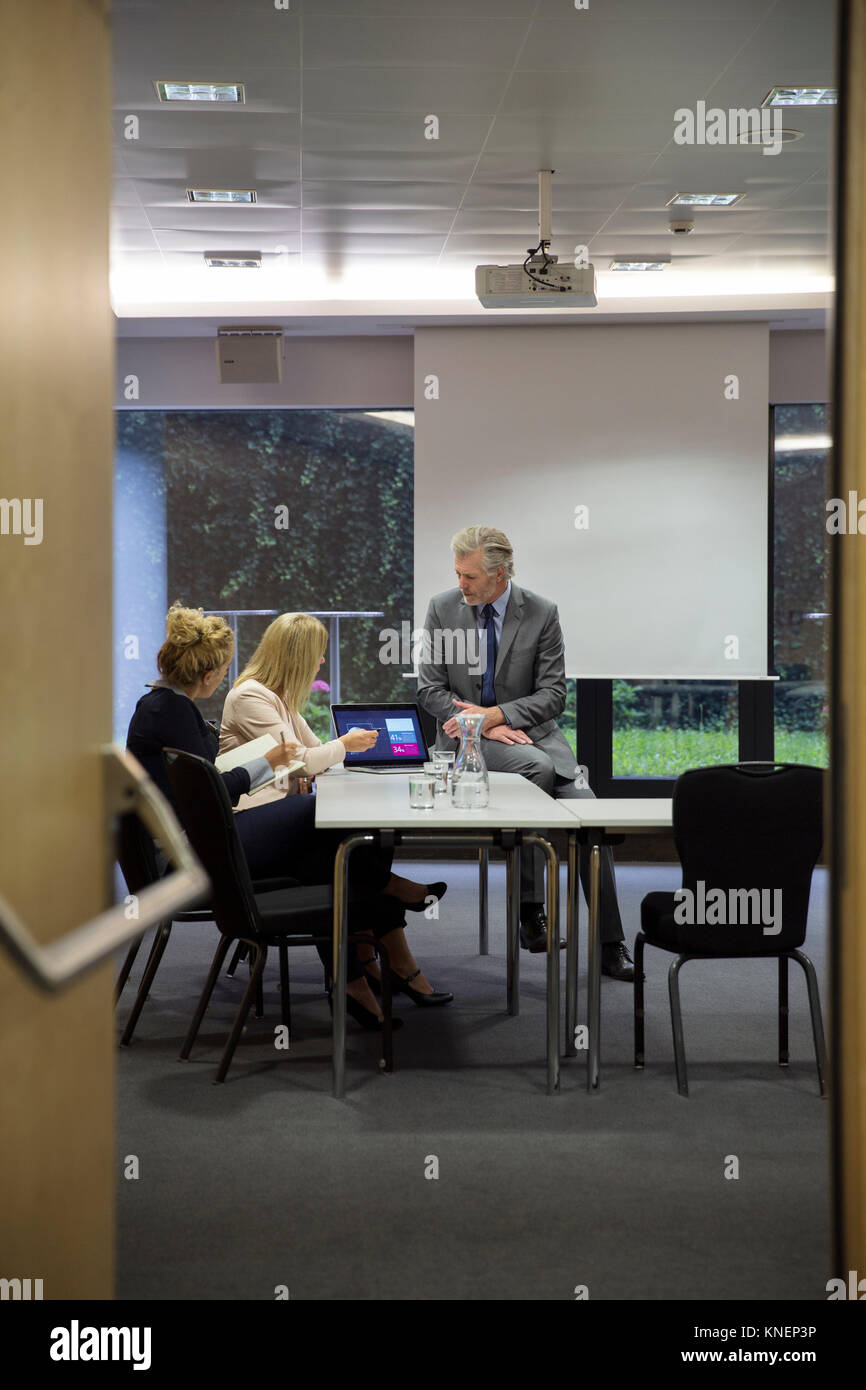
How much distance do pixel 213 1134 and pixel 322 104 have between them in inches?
139

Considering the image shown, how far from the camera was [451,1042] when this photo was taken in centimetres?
388

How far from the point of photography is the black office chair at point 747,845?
10.6 ft

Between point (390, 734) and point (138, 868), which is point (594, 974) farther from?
point (390, 734)

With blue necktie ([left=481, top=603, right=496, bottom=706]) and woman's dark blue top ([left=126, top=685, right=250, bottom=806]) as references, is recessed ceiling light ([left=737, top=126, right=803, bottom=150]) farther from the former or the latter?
woman's dark blue top ([left=126, top=685, right=250, bottom=806])

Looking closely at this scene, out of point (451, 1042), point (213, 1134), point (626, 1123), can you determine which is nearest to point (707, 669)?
point (451, 1042)

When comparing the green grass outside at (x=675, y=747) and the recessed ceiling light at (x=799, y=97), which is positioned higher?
the recessed ceiling light at (x=799, y=97)

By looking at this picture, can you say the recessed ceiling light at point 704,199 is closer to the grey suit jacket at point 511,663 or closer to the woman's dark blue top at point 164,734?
the grey suit jacket at point 511,663

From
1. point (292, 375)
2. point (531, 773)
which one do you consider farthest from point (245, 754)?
point (292, 375)

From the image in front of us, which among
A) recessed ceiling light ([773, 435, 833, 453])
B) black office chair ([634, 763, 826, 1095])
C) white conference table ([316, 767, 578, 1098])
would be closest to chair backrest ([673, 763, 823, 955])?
black office chair ([634, 763, 826, 1095])

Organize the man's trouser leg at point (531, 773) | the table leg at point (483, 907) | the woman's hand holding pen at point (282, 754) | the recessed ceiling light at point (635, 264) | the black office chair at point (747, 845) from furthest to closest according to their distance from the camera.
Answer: the recessed ceiling light at point (635, 264), the table leg at point (483, 907), the man's trouser leg at point (531, 773), the woman's hand holding pen at point (282, 754), the black office chair at point (747, 845)

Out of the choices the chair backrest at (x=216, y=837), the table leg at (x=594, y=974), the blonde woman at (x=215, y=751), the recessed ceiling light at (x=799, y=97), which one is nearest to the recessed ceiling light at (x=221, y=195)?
the recessed ceiling light at (x=799, y=97)

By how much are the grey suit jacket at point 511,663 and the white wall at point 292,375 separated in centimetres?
282

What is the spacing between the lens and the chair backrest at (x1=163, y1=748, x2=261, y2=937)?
3.24 metres

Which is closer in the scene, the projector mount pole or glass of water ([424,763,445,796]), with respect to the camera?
glass of water ([424,763,445,796])
